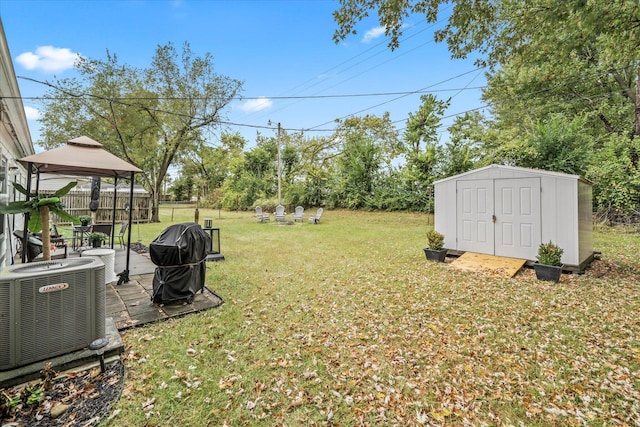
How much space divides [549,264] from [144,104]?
1667 cm

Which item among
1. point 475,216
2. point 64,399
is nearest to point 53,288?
point 64,399

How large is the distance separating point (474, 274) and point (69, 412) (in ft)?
19.7

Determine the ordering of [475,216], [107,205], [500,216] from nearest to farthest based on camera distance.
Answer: [500,216], [475,216], [107,205]

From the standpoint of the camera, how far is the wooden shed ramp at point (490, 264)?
217 inches

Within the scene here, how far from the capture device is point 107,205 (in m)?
14.2

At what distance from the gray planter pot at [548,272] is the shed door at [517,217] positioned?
0.88m

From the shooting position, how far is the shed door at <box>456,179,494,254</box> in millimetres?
6508

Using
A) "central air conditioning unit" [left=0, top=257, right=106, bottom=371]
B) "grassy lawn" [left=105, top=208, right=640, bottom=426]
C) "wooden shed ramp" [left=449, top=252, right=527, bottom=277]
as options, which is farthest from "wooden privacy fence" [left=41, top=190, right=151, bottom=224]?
"wooden shed ramp" [left=449, top=252, right=527, bottom=277]

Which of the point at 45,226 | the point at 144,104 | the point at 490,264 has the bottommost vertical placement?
the point at 490,264

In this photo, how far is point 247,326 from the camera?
3.32m

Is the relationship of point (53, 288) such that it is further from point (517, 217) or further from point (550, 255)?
point (517, 217)

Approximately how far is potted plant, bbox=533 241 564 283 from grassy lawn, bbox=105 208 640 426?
0.17 metres

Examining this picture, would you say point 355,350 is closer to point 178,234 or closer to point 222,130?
point 178,234

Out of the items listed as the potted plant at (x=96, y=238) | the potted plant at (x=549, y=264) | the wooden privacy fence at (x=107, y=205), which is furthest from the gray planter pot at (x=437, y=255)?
the wooden privacy fence at (x=107, y=205)
